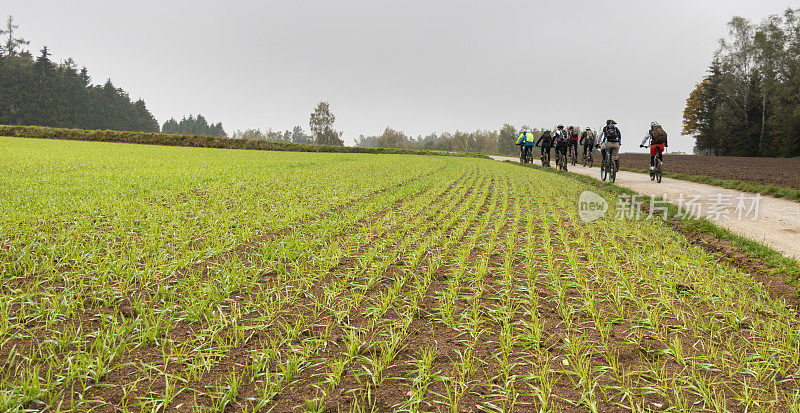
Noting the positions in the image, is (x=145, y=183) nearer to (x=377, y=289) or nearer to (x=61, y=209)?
(x=61, y=209)

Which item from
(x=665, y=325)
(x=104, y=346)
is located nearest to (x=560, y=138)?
(x=665, y=325)

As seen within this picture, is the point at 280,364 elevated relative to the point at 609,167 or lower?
lower

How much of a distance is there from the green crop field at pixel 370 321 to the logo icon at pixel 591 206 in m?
2.22

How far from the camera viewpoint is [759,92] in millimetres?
52719

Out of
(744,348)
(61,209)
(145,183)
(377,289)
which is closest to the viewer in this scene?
(744,348)

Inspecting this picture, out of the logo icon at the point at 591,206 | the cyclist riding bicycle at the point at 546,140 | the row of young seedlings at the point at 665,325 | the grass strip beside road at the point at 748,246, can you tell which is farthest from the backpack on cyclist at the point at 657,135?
the row of young seedlings at the point at 665,325

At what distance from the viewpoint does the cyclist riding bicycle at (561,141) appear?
22.8 meters

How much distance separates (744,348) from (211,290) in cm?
460

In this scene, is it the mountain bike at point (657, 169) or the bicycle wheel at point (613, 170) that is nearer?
the mountain bike at point (657, 169)

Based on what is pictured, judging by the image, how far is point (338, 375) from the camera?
272cm

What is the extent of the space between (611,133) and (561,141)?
7.14 m

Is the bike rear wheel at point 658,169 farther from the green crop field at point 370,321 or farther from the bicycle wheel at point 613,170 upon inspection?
the green crop field at point 370,321

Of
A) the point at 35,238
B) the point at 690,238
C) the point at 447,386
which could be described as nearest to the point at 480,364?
the point at 447,386

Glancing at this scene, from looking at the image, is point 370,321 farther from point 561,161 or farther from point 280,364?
point 561,161
